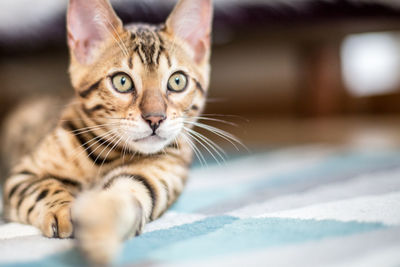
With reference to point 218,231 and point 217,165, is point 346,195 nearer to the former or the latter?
point 218,231

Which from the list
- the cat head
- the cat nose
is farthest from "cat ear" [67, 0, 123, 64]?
A: the cat nose

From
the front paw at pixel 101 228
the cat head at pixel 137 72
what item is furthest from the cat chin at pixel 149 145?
the front paw at pixel 101 228

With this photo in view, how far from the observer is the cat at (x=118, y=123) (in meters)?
0.81

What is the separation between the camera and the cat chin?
0.85 meters

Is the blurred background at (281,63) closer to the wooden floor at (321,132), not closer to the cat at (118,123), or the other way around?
the wooden floor at (321,132)

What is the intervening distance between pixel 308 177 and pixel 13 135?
1299mm

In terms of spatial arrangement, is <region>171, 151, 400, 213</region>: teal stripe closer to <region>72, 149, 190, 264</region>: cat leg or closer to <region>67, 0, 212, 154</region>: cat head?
<region>72, 149, 190, 264</region>: cat leg

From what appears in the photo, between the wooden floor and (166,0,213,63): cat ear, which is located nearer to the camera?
(166,0,213,63): cat ear

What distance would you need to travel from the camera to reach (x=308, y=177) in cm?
120

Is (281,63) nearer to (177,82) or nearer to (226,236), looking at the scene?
(177,82)

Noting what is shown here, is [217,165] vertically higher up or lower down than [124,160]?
lower down

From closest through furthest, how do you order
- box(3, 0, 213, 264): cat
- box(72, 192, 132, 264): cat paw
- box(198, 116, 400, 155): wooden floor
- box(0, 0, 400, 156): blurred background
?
box(72, 192, 132, 264): cat paw, box(3, 0, 213, 264): cat, box(0, 0, 400, 156): blurred background, box(198, 116, 400, 155): wooden floor

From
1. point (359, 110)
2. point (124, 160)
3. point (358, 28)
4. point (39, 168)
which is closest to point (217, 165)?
point (124, 160)

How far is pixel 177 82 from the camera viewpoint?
3.09 feet
